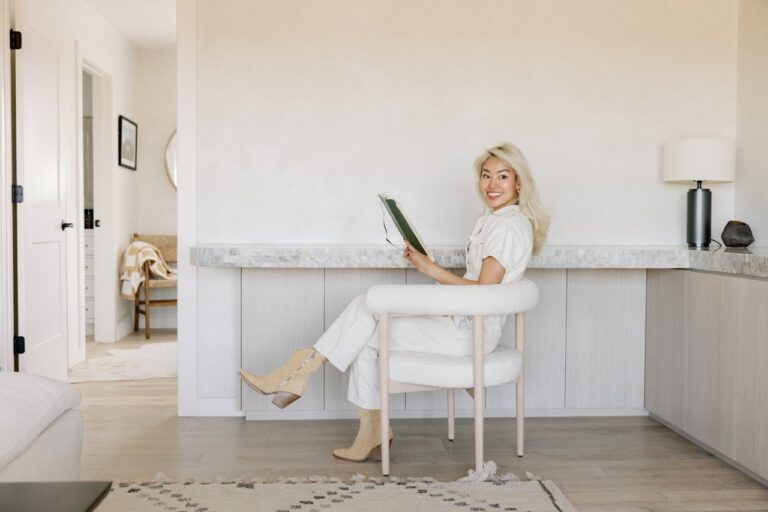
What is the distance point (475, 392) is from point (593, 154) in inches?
59.0

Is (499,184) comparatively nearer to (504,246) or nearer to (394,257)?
(504,246)

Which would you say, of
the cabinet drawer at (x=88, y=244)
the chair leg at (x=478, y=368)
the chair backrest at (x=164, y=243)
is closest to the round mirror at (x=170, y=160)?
the chair backrest at (x=164, y=243)

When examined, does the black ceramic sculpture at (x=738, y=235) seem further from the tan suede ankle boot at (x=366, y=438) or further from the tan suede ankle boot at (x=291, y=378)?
the tan suede ankle boot at (x=291, y=378)

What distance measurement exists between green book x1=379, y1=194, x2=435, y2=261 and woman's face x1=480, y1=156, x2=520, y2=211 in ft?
1.05

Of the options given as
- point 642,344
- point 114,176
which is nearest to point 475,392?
point 642,344

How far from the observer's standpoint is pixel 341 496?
231 centimetres

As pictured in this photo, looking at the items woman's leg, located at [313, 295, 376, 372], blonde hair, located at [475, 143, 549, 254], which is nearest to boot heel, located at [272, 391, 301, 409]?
woman's leg, located at [313, 295, 376, 372]

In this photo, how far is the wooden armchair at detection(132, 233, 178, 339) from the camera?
18.9 feet

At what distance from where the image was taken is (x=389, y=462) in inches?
105

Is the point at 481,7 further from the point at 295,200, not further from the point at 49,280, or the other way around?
the point at 49,280

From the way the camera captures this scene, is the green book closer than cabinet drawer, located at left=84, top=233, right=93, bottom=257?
Yes

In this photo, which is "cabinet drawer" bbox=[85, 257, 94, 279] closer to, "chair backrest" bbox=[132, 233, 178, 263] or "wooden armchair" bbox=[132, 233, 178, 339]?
"wooden armchair" bbox=[132, 233, 178, 339]

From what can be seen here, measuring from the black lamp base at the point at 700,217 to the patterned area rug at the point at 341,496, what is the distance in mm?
1426

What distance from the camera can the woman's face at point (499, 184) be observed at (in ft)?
8.79
